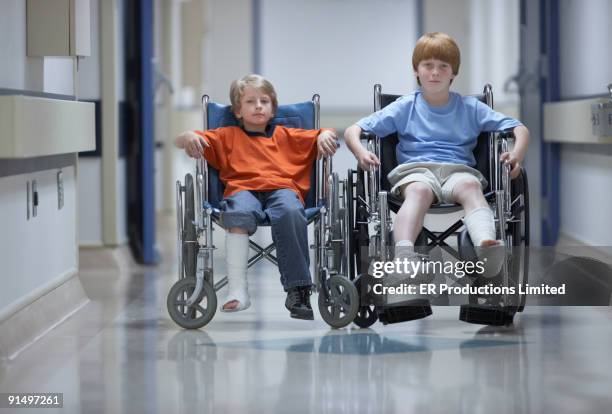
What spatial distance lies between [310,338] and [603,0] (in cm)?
223

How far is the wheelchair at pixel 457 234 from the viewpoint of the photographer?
3.40 meters

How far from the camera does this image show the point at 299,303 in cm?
353

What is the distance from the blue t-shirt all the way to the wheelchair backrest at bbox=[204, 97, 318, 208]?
1.00 ft

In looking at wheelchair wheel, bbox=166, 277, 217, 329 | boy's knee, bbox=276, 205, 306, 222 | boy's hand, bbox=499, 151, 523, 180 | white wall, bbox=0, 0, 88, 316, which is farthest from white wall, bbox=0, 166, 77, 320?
boy's hand, bbox=499, 151, 523, 180

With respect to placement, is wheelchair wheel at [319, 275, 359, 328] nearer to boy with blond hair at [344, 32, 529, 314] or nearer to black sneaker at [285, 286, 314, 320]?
black sneaker at [285, 286, 314, 320]

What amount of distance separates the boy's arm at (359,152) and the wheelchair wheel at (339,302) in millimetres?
360

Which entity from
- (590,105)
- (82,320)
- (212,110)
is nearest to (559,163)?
(590,105)

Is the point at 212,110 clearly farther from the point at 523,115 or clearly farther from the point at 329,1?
the point at 329,1

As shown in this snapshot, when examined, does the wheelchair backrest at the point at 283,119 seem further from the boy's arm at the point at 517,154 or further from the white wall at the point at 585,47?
the white wall at the point at 585,47

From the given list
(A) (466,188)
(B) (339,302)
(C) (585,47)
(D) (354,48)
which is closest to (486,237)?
(A) (466,188)

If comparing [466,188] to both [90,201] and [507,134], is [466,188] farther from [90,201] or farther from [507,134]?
[90,201]

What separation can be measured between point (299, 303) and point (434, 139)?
0.69m

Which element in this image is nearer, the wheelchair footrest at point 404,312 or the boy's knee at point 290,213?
the wheelchair footrest at point 404,312

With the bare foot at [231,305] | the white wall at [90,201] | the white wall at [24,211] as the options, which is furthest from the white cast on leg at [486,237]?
the white wall at [90,201]
